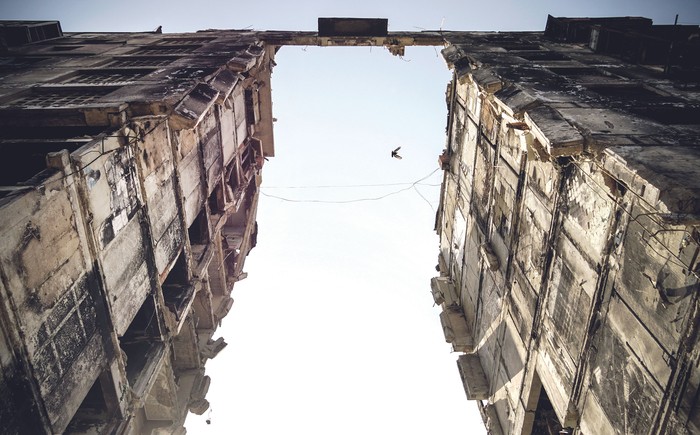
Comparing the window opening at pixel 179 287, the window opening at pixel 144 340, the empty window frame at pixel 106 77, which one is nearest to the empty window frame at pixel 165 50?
the empty window frame at pixel 106 77

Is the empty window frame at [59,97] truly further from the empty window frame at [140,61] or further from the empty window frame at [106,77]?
the empty window frame at [140,61]

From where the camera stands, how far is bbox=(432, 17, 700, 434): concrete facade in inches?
199

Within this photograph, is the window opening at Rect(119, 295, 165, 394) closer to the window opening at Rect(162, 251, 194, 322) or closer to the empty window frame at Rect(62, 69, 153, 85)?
the window opening at Rect(162, 251, 194, 322)

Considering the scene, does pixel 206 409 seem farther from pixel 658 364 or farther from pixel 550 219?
pixel 658 364

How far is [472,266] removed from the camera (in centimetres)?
1321

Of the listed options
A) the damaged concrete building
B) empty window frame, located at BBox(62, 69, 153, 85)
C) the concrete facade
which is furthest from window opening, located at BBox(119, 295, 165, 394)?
the concrete facade

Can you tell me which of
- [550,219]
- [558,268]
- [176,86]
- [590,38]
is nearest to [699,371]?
[558,268]

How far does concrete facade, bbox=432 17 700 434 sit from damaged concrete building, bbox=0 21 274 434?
7.83 meters

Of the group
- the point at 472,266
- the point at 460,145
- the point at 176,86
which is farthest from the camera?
the point at 460,145

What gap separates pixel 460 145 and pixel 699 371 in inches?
415

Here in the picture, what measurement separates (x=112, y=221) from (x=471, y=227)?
31.6 feet

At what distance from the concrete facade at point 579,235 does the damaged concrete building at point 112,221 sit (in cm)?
783

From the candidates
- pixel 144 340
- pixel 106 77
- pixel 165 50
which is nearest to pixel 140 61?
pixel 165 50

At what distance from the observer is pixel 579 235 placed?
23.2ft
